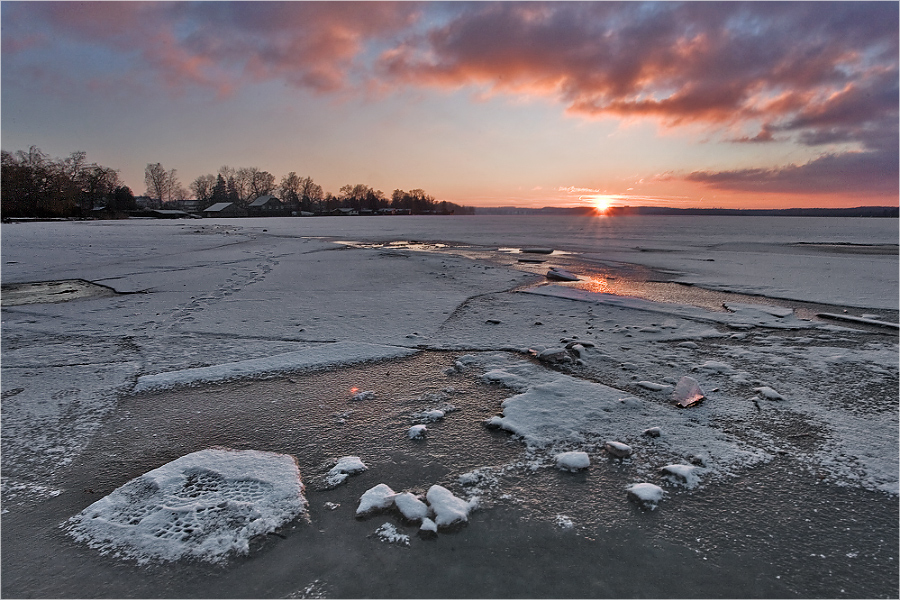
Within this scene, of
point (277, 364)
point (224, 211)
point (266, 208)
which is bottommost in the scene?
point (277, 364)

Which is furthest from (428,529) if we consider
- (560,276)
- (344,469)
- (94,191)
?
(94,191)

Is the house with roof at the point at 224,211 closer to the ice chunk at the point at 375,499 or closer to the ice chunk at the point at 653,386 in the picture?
the ice chunk at the point at 653,386

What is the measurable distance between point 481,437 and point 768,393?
→ 2254 mm

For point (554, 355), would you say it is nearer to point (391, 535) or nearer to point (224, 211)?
point (391, 535)

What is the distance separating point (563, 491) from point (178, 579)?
67.6 inches

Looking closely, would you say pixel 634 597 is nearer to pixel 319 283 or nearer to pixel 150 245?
pixel 319 283

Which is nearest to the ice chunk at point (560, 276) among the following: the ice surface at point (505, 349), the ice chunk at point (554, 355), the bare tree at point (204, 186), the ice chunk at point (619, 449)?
the ice surface at point (505, 349)

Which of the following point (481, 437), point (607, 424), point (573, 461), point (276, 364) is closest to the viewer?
point (573, 461)

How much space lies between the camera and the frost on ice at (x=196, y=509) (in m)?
1.79

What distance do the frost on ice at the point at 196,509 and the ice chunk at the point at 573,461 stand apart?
4.47ft

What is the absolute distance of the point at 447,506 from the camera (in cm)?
199

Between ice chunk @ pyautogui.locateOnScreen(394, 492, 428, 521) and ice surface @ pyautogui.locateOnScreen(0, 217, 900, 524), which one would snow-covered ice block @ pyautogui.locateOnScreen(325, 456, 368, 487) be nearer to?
ice chunk @ pyautogui.locateOnScreen(394, 492, 428, 521)

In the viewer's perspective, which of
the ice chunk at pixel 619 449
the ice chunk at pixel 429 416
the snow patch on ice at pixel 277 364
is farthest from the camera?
the snow patch on ice at pixel 277 364

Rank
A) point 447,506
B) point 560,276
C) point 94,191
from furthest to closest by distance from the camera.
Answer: point 94,191 → point 560,276 → point 447,506
